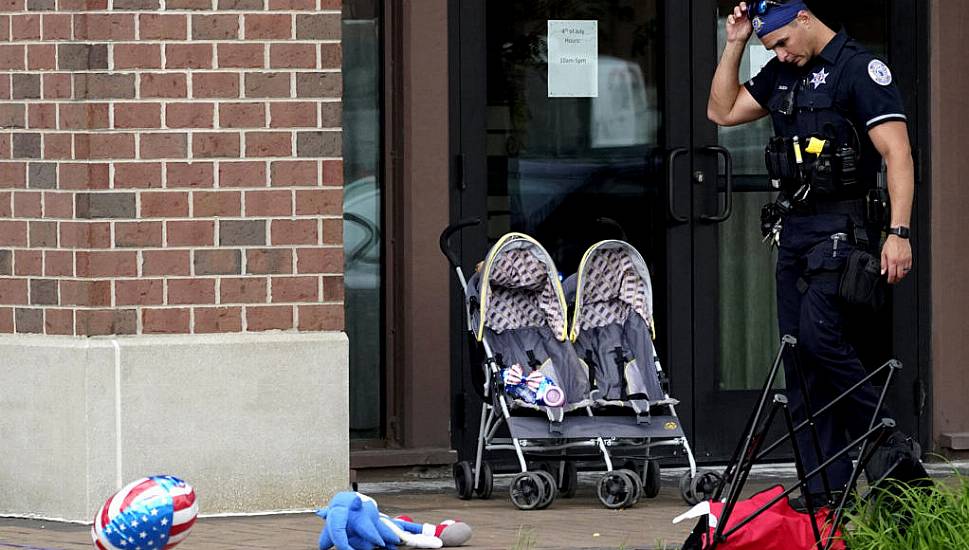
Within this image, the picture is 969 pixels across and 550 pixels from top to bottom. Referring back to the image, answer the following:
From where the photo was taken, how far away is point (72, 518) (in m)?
7.52

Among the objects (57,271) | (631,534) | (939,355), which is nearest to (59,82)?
(57,271)

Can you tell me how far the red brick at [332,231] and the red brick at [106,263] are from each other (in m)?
0.74

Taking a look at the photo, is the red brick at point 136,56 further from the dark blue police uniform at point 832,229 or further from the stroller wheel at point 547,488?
the dark blue police uniform at point 832,229

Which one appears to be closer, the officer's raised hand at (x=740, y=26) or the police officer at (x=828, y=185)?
the police officer at (x=828, y=185)

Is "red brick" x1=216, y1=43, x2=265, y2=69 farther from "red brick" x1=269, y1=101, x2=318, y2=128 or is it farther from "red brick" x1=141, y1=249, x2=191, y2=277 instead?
"red brick" x1=141, y1=249, x2=191, y2=277

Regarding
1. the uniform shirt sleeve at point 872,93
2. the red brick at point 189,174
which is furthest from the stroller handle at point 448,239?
the uniform shirt sleeve at point 872,93

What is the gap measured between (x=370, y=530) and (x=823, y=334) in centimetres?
177

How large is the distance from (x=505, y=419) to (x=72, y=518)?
176cm

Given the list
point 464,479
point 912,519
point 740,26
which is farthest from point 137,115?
point 912,519

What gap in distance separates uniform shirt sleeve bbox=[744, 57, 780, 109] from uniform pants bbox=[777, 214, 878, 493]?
512 millimetres

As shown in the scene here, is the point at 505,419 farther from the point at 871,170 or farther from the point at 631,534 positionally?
the point at 871,170

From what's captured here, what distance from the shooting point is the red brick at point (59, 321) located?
7539mm

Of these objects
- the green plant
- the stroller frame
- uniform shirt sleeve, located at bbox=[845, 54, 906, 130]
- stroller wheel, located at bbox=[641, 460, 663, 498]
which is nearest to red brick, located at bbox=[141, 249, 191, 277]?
stroller wheel, located at bbox=[641, 460, 663, 498]

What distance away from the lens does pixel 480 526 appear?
7.45 metres
